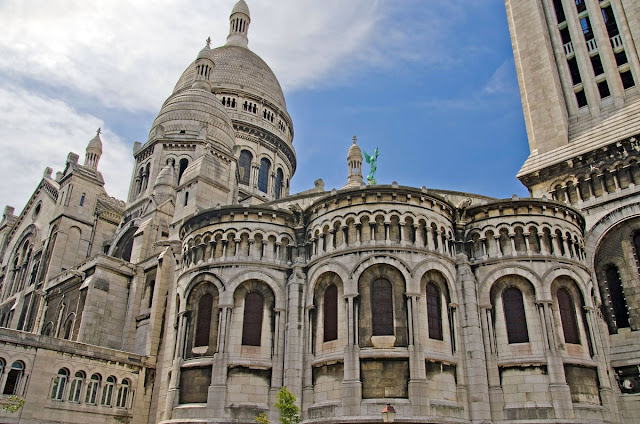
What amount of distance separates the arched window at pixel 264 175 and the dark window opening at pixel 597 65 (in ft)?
118

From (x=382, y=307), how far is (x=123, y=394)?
1614cm

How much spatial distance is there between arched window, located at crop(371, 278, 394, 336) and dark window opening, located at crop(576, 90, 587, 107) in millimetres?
22589

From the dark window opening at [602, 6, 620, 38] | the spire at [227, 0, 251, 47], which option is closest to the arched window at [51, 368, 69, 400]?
the dark window opening at [602, 6, 620, 38]

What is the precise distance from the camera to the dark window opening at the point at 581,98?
3809 centimetres

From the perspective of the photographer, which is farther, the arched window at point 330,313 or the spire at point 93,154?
the spire at point 93,154

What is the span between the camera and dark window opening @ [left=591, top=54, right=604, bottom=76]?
38250 mm

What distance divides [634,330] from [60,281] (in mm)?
38130

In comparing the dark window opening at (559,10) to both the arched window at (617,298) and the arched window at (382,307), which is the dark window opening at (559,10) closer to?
the arched window at (617,298)

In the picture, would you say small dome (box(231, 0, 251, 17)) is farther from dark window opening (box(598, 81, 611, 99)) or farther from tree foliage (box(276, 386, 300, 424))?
tree foliage (box(276, 386, 300, 424))

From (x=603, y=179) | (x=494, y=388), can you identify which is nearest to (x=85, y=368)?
(x=494, y=388)

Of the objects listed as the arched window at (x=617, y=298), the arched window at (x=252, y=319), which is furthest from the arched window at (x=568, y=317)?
the arched window at (x=252, y=319)

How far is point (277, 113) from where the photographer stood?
68.4m

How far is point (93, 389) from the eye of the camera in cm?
2948

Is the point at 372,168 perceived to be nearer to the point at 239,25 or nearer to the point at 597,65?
the point at 597,65
